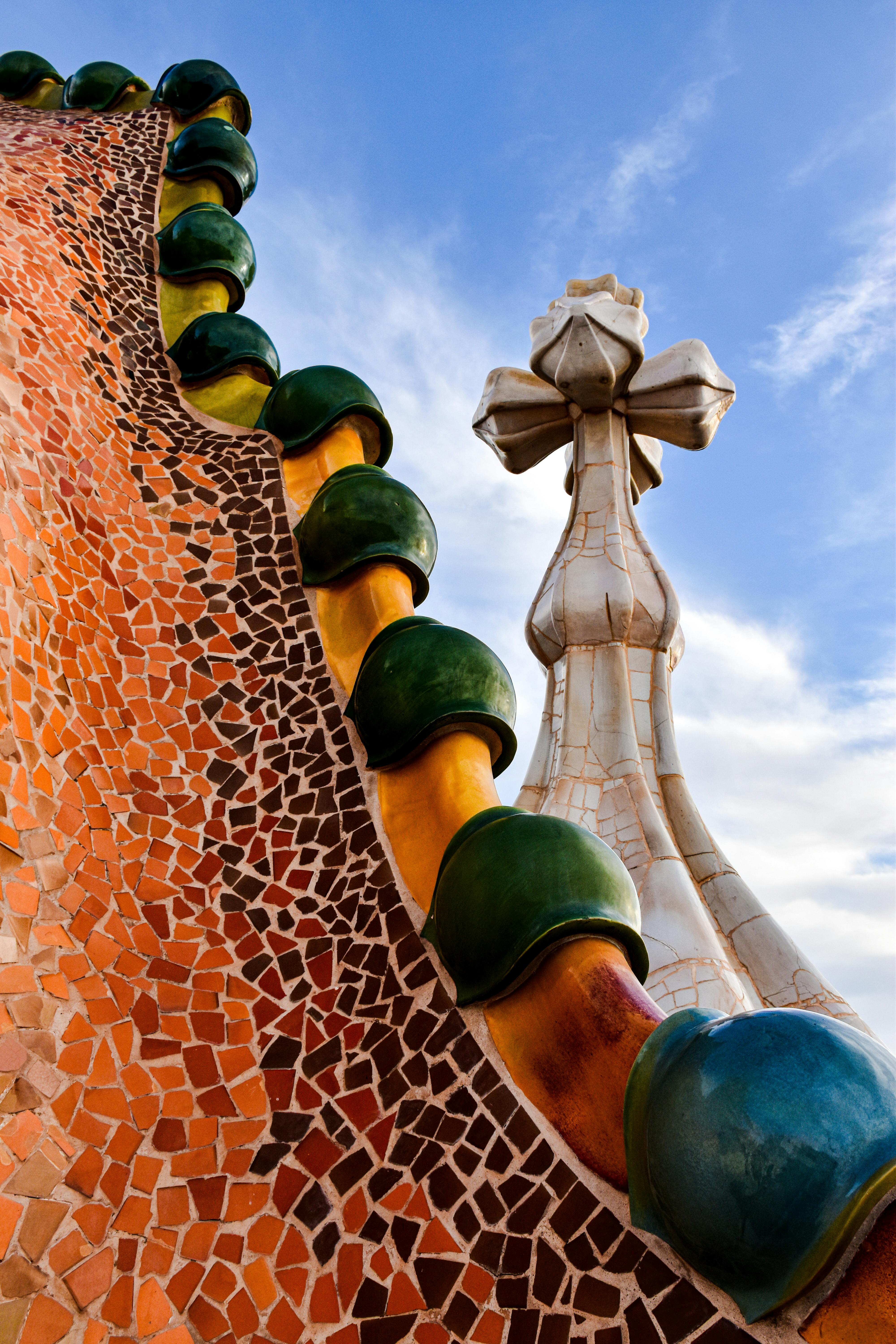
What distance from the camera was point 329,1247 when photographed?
1144 mm

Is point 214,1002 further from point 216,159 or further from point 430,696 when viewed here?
point 216,159

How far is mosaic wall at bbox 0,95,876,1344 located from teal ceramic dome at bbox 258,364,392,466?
0.20 m

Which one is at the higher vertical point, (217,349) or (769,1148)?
(217,349)

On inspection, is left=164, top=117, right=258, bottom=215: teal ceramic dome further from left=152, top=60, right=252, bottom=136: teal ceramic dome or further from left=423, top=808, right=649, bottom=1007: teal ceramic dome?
left=423, top=808, right=649, bottom=1007: teal ceramic dome

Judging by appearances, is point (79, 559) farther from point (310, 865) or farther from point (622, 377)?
point (622, 377)

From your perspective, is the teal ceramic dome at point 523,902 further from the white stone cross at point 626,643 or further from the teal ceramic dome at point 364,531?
the white stone cross at point 626,643

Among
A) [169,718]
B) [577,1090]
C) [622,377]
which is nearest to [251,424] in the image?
[169,718]

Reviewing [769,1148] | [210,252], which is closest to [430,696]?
[769,1148]

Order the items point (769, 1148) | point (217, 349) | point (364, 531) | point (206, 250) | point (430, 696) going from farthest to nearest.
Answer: point (206, 250) < point (217, 349) < point (364, 531) < point (430, 696) < point (769, 1148)

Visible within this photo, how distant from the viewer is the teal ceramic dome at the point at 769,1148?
0.84 meters

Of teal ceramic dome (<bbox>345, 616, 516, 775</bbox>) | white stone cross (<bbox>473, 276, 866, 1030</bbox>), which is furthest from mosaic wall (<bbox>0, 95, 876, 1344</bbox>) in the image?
white stone cross (<bbox>473, 276, 866, 1030</bbox>)

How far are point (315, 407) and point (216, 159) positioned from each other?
1.29m

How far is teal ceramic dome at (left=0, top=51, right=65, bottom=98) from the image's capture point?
3.89 metres

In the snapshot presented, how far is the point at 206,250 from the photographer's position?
2.66 meters
